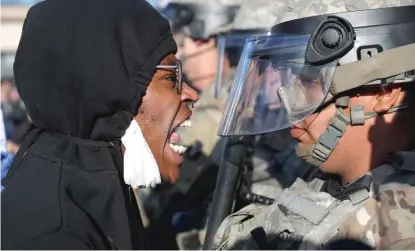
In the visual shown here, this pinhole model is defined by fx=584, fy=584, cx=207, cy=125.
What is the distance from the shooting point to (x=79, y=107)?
2158 millimetres

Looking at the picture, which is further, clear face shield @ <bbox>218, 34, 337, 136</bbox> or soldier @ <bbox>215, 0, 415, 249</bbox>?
clear face shield @ <bbox>218, 34, 337, 136</bbox>

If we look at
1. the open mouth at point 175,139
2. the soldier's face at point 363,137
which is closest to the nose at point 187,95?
the open mouth at point 175,139

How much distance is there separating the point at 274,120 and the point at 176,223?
5.69 feet

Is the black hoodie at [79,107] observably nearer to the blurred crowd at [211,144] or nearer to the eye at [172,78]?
the eye at [172,78]

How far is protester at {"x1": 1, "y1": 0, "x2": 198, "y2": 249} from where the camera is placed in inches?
79.8

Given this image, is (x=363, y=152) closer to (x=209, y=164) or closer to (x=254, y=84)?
(x=254, y=84)

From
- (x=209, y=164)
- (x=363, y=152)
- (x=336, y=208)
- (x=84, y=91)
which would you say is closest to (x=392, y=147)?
(x=363, y=152)

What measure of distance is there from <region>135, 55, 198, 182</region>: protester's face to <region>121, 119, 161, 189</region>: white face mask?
5 centimetres

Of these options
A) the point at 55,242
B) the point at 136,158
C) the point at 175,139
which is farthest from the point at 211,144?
the point at 55,242

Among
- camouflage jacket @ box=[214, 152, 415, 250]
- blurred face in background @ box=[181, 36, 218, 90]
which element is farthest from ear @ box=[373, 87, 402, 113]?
blurred face in background @ box=[181, 36, 218, 90]

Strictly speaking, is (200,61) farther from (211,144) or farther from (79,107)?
(79,107)

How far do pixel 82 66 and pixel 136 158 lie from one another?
476mm

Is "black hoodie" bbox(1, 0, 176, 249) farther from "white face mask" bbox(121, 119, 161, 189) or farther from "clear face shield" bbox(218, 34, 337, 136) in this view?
"clear face shield" bbox(218, 34, 337, 136)

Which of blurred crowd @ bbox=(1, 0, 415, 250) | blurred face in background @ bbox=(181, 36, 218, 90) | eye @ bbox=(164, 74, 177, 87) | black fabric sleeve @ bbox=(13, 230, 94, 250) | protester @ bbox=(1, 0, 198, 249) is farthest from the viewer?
blurred face in background @ bbox=(181, 36, 218, 90)
